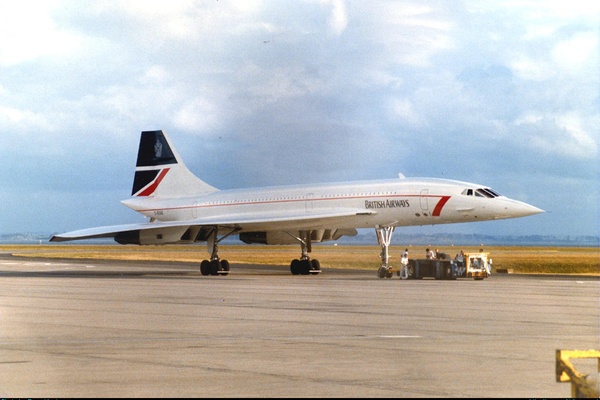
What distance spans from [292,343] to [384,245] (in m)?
24.9

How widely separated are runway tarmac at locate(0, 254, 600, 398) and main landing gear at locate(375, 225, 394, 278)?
11479 mm

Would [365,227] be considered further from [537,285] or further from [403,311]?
[403,311]

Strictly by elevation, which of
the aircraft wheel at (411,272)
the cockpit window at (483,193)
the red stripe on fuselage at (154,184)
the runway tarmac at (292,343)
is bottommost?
the runway tarmac at (292,343)

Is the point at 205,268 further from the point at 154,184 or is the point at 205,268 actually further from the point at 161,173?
the point at 161,173

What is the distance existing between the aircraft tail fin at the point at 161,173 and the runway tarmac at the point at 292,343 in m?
22.1

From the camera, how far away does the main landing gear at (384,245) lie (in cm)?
3778

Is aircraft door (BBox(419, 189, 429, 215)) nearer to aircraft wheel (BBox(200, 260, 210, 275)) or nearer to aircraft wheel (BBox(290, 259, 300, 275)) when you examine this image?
aircraft wheel (BBox(290, 259, 300, 275))

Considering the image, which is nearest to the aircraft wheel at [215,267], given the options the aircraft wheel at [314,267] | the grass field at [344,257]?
the aircraft wheel at [314,267]

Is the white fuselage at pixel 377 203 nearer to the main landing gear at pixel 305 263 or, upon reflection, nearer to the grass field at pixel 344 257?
the main landing gear at pixel 305 263

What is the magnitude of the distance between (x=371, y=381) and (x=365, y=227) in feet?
98.5

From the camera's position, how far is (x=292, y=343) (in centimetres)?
1373

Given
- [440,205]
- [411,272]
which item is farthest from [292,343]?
[411,272]

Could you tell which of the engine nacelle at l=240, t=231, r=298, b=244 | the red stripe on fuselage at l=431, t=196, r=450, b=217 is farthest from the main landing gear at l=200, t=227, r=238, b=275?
the red stripe on fuselage at l=431, t=196, r=450, b=217

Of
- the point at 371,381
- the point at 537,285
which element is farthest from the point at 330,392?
the point at 537,285
